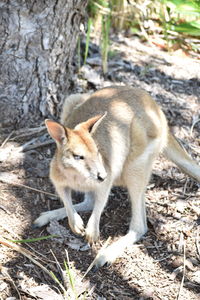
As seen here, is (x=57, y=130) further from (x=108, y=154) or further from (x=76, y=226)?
(x=76, y=226)

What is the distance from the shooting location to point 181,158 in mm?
3902

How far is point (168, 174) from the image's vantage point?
4.18 meters

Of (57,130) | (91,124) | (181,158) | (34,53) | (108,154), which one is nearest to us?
(57,130)

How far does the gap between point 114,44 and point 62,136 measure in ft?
9.88

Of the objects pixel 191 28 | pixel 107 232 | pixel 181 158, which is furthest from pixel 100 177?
pixel 191 28

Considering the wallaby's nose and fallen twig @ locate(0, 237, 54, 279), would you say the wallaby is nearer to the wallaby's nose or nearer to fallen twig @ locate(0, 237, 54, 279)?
the wallaby's nose

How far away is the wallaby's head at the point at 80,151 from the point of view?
3.19 metres

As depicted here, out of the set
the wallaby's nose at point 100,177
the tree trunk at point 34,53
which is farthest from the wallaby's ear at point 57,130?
the tree trunk at point 34,53

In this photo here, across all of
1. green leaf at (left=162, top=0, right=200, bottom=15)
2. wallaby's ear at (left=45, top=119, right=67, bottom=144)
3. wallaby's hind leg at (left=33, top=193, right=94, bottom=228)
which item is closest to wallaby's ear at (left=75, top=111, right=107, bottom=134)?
wallaby's ear at (left=45, top=119, right=67, bottom=144)

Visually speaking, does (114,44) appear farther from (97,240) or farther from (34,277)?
(34,277)

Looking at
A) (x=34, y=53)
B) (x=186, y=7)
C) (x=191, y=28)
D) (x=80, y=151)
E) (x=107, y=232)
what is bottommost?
(x=107, y=232)

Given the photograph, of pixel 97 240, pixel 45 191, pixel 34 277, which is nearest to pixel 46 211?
pixel 45 191

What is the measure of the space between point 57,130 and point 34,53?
1197mm

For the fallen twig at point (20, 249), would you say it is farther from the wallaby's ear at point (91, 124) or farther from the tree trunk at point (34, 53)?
the tree trunk at point (34, 53)
